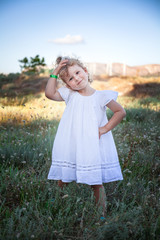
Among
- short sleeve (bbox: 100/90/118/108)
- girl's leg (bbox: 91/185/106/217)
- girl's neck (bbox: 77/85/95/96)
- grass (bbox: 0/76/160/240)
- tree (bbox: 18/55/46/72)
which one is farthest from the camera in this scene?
tree (bbox: 18/55/46/72)

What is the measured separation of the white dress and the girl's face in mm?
106

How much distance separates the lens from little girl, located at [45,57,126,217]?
6.80 feet

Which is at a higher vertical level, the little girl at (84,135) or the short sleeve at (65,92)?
the short sleeve at (65,92)

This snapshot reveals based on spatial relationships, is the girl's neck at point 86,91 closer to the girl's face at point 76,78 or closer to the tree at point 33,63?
the girl's face at point 76,78

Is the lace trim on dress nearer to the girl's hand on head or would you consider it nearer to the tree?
the girl's hand on head

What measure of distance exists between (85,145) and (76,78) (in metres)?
0.70

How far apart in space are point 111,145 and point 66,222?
0.88 metres

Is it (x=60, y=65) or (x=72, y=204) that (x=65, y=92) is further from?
(x=72, y=204)

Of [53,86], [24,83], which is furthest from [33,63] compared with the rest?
[53,86]

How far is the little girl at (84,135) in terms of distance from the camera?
6.80 ft

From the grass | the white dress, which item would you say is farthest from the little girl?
the grass

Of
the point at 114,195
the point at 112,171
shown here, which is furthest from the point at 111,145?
the point at 114,195

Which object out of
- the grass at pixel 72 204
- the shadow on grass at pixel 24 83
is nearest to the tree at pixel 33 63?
the shadow on grass at pixel 24 83

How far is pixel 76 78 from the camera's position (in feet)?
7.14
